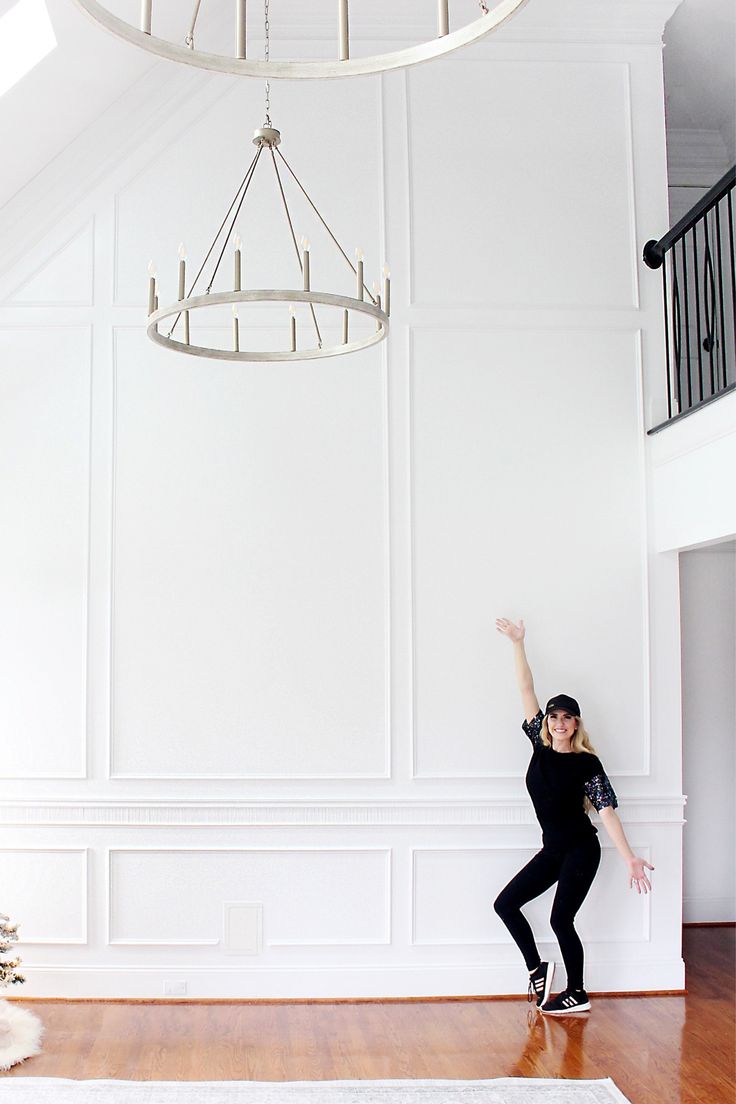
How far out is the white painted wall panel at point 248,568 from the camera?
4.42 meters

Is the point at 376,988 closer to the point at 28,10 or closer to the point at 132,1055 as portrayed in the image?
the point at 132,1055

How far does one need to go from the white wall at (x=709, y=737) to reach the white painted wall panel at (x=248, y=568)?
203cm

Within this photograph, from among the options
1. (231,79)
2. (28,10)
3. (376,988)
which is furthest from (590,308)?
(376,988)

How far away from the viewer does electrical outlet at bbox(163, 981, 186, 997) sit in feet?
14.0

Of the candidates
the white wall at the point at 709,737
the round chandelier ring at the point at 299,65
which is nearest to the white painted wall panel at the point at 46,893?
the white wall at the point at 709,737

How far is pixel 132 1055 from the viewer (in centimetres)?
367

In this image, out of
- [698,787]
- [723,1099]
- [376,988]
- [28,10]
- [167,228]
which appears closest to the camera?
[723,1099]

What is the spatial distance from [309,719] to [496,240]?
2405 millimetres

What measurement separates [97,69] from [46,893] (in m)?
3.63

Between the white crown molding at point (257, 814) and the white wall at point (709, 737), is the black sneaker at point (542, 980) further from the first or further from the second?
the white wall at point (709, 737)

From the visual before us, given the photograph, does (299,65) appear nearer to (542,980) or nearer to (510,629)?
(510,629)

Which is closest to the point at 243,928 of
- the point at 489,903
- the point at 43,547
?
the point at 489,903

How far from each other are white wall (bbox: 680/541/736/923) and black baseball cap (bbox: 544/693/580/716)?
61.2 inches

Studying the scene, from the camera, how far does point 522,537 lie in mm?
4543
